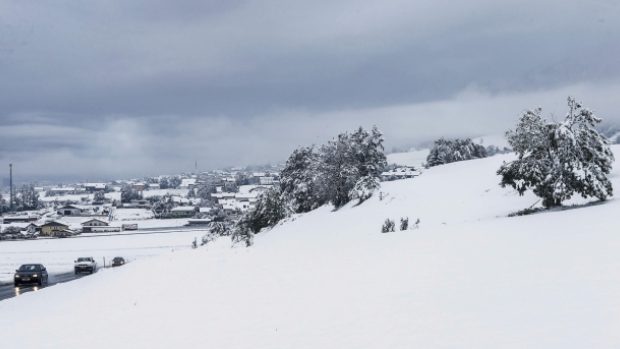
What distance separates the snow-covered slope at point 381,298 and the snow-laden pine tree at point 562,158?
2.34 metres

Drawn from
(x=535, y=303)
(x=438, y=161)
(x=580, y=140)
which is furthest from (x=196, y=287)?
(x=438, y=161)

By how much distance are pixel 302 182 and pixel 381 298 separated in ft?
219

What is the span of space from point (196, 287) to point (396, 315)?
9.97 metres

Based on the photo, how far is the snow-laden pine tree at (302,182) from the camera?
71.6 meters

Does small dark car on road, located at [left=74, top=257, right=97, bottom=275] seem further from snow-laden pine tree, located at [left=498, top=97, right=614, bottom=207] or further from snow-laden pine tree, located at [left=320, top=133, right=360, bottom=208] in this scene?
snow-laden pine tree, located at [left=498, top=97, right=614, bottom=207]

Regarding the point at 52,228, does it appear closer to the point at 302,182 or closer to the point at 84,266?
the point at 302,182

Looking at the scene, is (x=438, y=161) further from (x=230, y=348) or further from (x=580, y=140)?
(x=230, y=348)

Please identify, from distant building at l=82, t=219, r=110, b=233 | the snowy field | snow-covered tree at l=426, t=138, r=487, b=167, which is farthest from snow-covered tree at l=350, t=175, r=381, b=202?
distant building at l=82, t=219, r=110, b=233

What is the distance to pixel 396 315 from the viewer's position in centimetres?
1181

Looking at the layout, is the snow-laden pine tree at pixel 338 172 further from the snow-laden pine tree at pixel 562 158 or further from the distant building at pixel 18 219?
the distant building at pixel 18 219

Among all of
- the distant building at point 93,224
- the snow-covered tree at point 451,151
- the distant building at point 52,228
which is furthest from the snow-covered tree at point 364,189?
the distant building at point 93,224

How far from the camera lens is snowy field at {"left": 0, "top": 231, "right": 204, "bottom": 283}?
86.5 m

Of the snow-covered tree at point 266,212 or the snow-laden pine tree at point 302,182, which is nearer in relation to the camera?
the snow-covered tree at point 266,212

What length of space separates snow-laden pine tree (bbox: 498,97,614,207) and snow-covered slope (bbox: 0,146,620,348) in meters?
2.34
